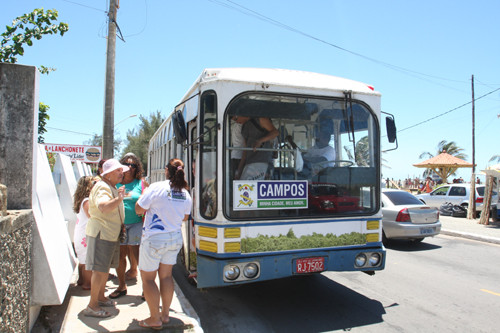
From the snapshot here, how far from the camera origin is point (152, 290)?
3719 mm

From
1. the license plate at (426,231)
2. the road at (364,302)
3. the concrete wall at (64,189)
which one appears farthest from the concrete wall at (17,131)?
the license plate at (426,231)

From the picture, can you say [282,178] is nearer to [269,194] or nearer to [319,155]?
[269,194]

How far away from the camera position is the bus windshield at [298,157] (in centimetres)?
434

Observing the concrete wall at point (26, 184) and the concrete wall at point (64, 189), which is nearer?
the concrete wall at point (26, 184)

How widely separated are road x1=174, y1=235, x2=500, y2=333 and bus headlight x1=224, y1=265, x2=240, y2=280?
1.67ft

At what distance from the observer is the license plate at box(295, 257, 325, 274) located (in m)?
4.41

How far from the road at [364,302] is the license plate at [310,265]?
1.97ft

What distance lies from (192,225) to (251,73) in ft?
6.48

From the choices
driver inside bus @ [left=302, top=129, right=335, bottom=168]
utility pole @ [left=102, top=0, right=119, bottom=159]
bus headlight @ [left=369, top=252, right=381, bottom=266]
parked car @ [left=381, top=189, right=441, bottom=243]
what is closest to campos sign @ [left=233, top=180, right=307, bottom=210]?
driver inside bus @ [left=302, top=129, right=335, bottom=168]

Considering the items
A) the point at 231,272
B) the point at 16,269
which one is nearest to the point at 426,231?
the point at 231,272

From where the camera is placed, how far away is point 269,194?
438 centimetres

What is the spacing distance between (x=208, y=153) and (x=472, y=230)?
11.1 meters

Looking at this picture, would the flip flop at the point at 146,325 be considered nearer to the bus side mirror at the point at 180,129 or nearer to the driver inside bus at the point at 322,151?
the bus side mirror at the point at 180,129

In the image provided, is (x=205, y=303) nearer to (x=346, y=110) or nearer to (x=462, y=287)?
(x=346, y=110)
